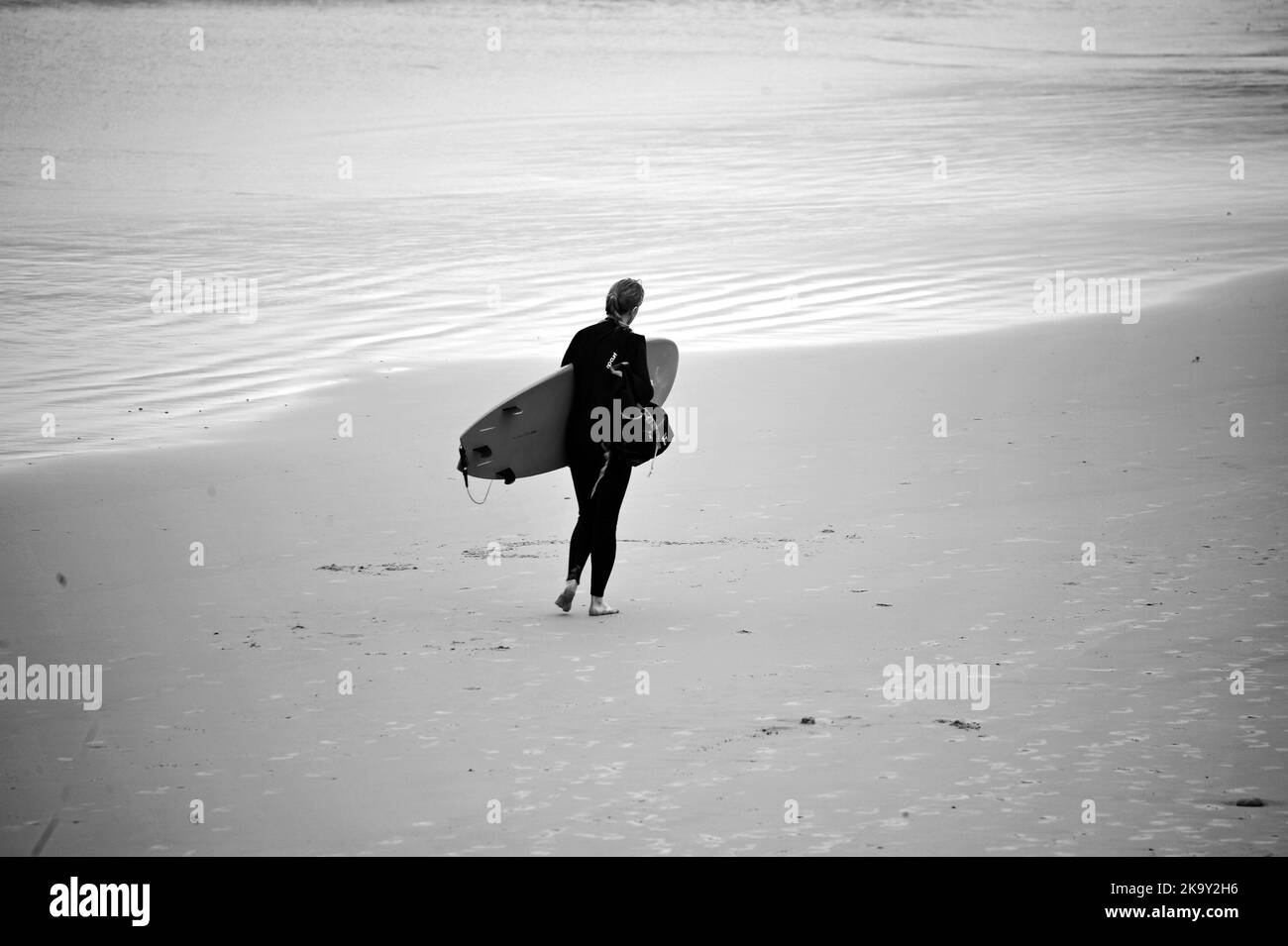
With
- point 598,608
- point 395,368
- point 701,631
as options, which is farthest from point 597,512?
point 395,368

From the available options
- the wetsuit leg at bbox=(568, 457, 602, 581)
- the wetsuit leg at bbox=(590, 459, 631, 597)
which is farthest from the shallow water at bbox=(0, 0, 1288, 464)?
the wetsuit leg at bbox=(590, 459, 631, 597)

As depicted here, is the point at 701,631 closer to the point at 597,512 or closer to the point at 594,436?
the point at 597,512

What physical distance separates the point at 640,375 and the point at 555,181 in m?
21.7

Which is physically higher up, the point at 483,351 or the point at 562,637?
the point at 483,351

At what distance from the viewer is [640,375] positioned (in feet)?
24.5

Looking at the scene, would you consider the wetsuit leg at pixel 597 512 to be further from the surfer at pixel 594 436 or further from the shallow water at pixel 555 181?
the shallow water at pixel 555 181

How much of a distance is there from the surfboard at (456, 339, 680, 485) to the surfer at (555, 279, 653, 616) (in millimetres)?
156

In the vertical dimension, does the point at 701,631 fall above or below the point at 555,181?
below

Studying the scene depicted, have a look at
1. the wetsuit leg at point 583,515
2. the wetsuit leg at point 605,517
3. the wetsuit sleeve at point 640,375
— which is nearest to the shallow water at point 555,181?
the wetsuit leg at point 583,515

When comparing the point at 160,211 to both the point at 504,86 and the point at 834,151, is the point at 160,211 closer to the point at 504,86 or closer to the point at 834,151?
the point at 834,151

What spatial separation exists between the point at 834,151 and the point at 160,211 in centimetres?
1353

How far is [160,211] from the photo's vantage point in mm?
25391

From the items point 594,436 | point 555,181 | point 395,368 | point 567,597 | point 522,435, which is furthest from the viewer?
point 555,181
